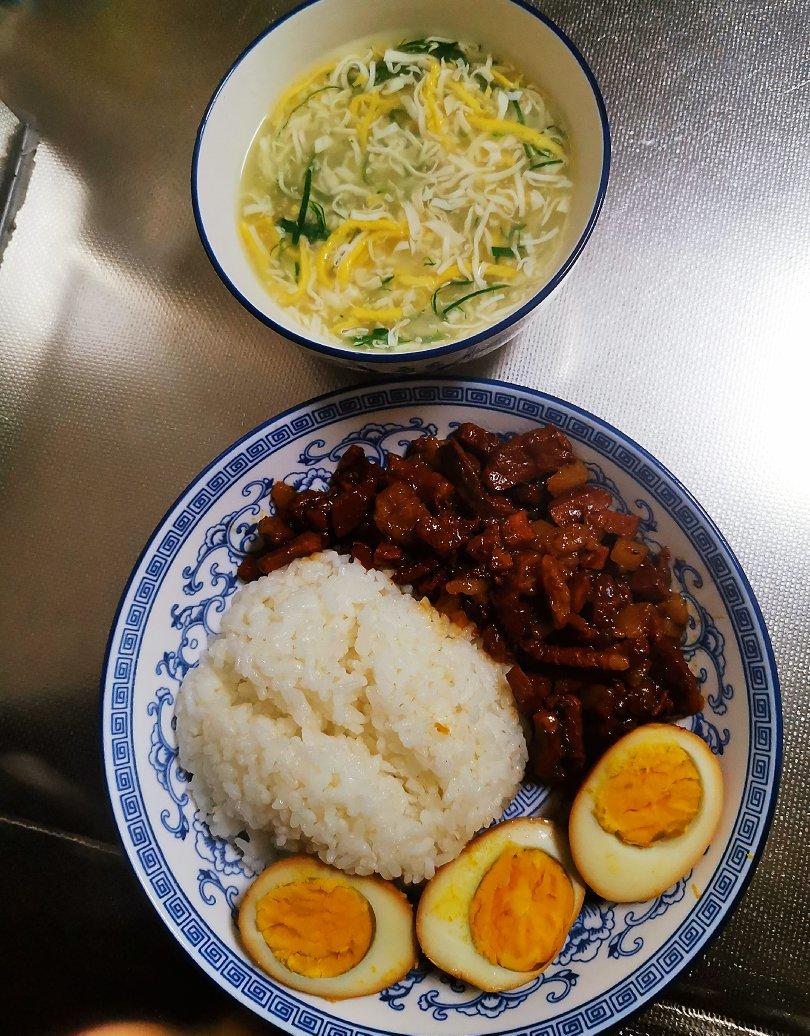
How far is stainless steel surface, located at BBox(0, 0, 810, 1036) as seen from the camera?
92.1 inches

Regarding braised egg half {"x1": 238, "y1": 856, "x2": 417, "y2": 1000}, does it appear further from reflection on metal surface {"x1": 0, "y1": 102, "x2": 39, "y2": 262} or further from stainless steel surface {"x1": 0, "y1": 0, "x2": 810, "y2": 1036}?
reflection on metal surface {"x1": 0, "y1": 102, "x2": 39, "y2": 262}

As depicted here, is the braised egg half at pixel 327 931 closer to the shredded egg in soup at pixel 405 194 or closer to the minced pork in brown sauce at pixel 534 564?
the minced pork in brown sauce at pixel 534 564

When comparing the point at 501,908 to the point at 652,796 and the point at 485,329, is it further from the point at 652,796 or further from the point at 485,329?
the point at 485,329

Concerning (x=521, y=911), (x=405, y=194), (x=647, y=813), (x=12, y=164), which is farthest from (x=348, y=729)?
(x=12, y=164)

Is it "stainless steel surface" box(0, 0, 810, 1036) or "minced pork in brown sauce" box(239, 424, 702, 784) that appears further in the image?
"stainless steel surface" box(0, 0, 810, 1036)

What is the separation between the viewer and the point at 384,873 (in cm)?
198

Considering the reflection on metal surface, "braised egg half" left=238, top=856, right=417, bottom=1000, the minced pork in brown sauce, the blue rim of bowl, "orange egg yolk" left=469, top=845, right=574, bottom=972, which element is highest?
the reflection on metal surface

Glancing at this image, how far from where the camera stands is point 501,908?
1.91 m

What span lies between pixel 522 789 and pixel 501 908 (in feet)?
1.13

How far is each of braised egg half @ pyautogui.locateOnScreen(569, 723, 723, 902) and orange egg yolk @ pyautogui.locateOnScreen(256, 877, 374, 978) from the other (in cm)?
59

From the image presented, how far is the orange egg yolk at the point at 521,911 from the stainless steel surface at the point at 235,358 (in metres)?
0.62

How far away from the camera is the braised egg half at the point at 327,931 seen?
74.7 inches

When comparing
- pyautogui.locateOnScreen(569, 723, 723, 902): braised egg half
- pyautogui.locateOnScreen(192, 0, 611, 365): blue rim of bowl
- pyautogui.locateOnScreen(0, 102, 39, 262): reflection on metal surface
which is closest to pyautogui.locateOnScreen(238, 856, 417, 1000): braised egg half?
pyautogui.locateOnScreen(569, 723, 723, 902): braised egg half

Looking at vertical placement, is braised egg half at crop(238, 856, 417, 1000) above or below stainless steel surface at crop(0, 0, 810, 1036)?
below
